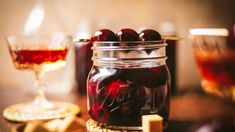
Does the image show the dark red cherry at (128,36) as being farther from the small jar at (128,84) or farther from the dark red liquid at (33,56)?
the dark red liquid at (33,56)

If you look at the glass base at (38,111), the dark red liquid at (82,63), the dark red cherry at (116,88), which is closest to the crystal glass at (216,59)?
the dark red cherry at (116,88)

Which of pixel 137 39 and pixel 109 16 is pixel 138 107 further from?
pixel 109 16

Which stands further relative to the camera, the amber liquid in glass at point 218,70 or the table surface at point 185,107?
the table surface at point 185,107

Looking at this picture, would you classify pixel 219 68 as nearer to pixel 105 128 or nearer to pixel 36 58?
pixel 105 128

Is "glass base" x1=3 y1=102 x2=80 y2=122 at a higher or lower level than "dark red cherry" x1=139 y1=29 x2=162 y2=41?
lower

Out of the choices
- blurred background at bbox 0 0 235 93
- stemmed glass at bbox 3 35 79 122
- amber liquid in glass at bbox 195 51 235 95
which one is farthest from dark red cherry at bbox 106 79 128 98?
blurred background at bbox 0 0 235 93

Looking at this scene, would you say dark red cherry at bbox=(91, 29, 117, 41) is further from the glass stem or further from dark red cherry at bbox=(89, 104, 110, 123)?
the glass stem

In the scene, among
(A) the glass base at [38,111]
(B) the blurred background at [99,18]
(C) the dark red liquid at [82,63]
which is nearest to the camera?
(A) the glass base at [38,111]
